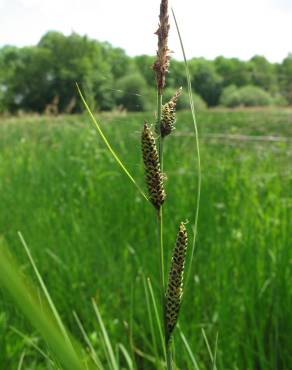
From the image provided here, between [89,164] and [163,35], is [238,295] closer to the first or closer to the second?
[163,35]

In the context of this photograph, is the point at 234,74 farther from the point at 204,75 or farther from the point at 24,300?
the point at 204,75

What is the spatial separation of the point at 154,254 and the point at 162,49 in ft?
4.73

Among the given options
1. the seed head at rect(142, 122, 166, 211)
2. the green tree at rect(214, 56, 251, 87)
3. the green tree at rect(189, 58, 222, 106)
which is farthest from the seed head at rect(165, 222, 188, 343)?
the green tree at rect(214, 56, 251, 87)

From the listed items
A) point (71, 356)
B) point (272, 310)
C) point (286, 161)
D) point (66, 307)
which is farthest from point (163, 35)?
point (286, 161)

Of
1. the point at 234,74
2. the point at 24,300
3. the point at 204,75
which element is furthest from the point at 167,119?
the point at 204,75

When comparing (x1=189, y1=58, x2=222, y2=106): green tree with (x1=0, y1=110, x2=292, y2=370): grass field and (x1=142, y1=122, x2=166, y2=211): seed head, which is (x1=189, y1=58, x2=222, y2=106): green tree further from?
(x1=142, y1=122, x2=166, y2=211): seed head

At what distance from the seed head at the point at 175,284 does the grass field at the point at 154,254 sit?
16.7 inches

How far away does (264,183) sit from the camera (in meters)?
2.66

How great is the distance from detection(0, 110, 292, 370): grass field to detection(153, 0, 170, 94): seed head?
53 centimetres

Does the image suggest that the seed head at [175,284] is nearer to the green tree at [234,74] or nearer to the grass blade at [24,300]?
the grass blade at [24,300]

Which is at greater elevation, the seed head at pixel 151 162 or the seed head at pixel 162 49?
the seed head at pixel 162 49

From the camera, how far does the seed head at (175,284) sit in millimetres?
384

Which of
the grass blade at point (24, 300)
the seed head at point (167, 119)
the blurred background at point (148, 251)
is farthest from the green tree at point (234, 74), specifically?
the grass blade at point (24, 300)

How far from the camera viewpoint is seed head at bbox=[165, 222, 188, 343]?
384 millimetres
